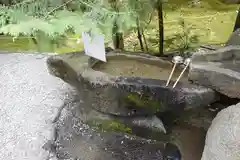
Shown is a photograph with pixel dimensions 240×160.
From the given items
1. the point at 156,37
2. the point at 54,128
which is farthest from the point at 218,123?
the point at 156,37

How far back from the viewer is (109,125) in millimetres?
1428

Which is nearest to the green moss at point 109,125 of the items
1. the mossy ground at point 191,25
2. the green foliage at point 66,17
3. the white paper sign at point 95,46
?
the white paper sign at point 95,46

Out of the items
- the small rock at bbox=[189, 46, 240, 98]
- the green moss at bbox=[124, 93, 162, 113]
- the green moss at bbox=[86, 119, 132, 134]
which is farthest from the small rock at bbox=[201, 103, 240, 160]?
the green moss at bbox=[86, 119, 132, 134]

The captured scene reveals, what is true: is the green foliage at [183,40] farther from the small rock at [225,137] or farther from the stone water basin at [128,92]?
the small rock at [225,137]

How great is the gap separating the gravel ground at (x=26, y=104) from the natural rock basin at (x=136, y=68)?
375 millimetres

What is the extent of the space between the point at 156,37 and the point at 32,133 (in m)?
1.08

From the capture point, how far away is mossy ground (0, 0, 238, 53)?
7.11ft

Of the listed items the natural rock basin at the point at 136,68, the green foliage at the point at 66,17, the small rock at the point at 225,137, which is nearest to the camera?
the small rock at the point at 225,137

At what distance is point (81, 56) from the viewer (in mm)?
1455

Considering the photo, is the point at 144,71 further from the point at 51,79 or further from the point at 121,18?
the point at 51,79

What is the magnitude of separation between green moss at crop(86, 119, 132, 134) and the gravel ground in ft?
0.66

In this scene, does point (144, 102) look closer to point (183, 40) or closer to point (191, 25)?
point (183, 40)

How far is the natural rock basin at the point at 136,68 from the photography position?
4.43 ft

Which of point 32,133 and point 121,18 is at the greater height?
point 121,18
